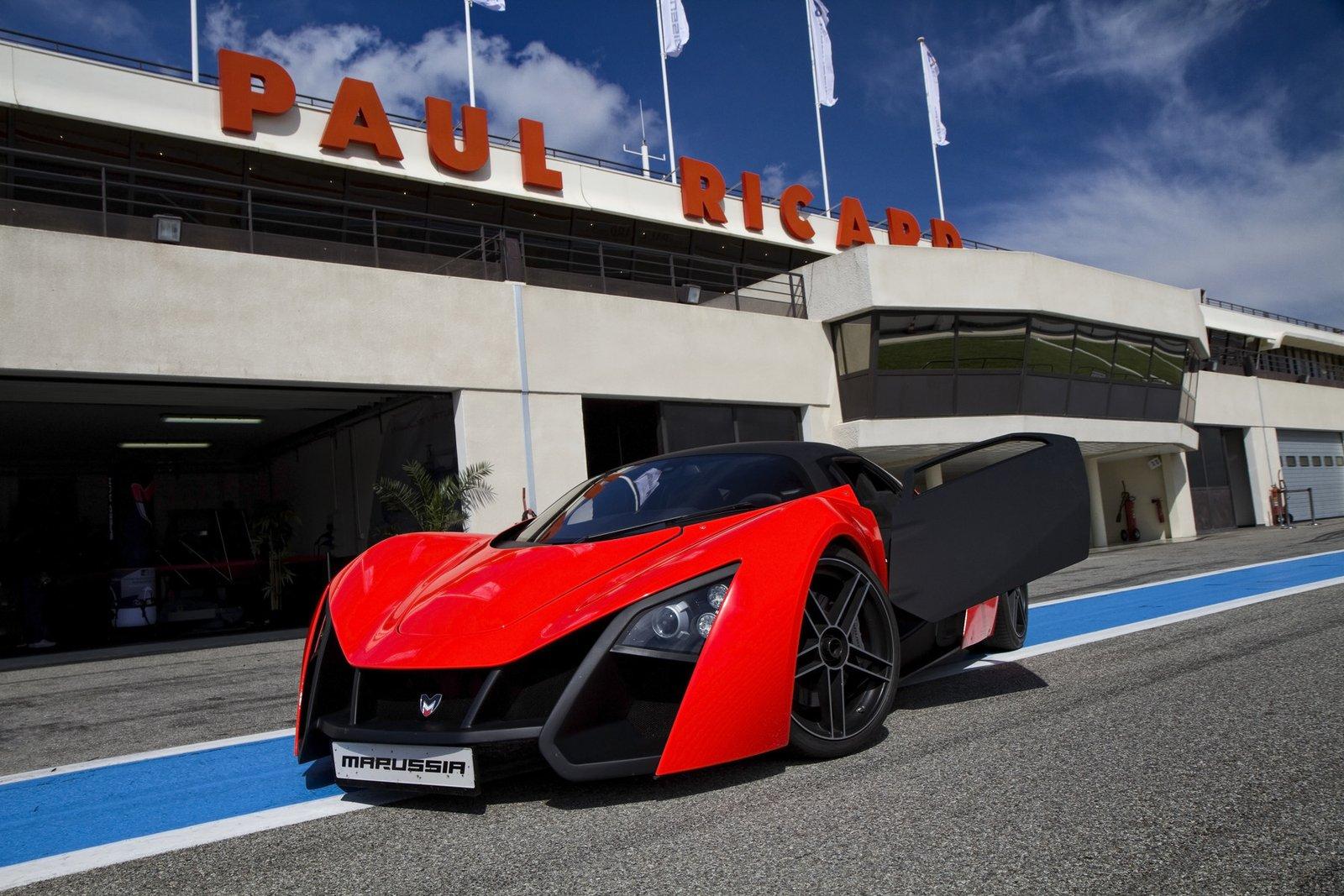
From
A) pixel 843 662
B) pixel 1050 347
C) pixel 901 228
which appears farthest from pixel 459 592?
pixel 901 228

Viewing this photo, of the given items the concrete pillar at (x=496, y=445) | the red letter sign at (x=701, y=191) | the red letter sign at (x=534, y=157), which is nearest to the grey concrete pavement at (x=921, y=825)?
the concrete pillar at (x=496, y=445)

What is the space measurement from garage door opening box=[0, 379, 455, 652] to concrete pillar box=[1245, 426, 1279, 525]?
1095 inches

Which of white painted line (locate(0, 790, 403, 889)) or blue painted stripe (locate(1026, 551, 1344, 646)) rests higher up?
white painted line (locate(0, 790, 403, 889))

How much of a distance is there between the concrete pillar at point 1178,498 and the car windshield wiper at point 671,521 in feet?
87.0

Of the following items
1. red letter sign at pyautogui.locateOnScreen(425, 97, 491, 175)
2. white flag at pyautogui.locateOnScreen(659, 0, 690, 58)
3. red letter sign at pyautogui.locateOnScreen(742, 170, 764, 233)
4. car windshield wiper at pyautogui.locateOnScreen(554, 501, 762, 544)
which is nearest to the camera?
car windshield wiper at pyautogui.locateOnScreen(554, 501, 762, 544)

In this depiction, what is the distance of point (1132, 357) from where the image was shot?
22547 millimetres

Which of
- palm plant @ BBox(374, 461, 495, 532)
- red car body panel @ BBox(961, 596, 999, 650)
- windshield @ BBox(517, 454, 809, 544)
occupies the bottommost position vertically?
red car body panel @ BBox(961, 596, 999, 650)

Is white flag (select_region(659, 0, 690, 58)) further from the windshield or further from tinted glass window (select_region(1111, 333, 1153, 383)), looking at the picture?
the windshield

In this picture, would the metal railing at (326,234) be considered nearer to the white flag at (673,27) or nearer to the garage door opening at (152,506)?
the garage door opening at (152,506)

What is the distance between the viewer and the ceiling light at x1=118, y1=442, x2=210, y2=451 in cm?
1998

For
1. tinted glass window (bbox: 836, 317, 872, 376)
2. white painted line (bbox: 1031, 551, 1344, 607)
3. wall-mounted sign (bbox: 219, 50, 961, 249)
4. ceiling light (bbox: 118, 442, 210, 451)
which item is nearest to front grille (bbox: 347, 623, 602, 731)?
white painted line (bbox: 1031, 551, 1344, 607)

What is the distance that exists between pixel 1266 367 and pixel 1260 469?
214 inches

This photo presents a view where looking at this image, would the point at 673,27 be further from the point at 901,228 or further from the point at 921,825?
the point at 921,825

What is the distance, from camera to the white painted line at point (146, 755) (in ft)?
12.9
